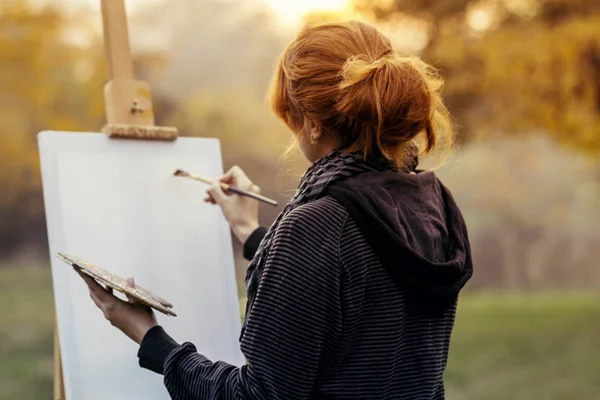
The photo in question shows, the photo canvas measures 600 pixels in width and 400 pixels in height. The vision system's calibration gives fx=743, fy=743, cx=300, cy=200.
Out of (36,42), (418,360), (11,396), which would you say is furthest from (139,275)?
(36,42)

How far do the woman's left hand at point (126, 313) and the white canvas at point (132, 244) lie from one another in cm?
24

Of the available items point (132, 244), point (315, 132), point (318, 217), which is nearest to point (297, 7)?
point (132, 244)

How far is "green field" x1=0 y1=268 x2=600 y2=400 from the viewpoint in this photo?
4047 mm

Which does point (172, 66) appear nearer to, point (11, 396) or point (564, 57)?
point (11, 396)

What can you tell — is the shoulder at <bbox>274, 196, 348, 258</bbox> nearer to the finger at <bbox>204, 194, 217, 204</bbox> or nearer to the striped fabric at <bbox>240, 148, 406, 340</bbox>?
the striped fabric at <bbox>240, 148, 406, 340</bbox>

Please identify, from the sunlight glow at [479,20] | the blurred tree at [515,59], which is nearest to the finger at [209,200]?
the blurred tree at [515,59]

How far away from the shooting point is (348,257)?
3.31 ft

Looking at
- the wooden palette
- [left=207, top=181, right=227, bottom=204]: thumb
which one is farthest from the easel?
the wooden palette

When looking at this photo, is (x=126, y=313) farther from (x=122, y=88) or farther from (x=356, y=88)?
(x=122, y=88)

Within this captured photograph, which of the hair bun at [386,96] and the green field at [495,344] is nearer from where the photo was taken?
the hair bun at [386,96]

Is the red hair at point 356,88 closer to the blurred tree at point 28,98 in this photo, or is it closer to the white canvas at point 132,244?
the white canvas at point 132,244

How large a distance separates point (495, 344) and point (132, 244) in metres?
3.80

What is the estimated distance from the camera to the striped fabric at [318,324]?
3.25ft

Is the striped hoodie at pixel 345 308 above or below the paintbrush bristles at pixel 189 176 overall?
below
